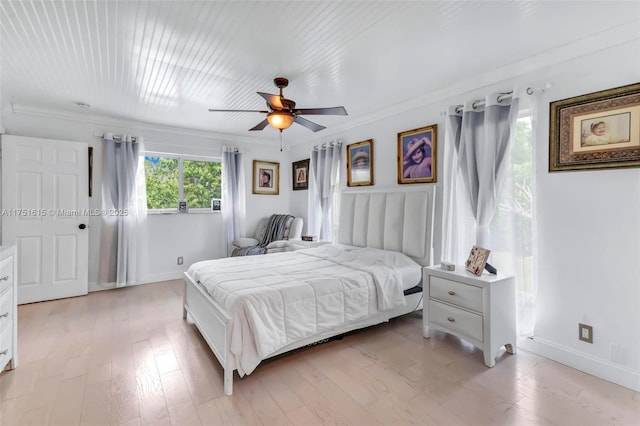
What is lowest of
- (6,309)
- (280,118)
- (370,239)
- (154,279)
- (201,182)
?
(154,279)

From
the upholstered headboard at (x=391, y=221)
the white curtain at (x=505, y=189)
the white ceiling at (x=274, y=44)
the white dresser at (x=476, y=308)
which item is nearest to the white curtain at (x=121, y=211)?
the white ceiling at (x=274, y=44)

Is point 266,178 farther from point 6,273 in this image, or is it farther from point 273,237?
point 6,273

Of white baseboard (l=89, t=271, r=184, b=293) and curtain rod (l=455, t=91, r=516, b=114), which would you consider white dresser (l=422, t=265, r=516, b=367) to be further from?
white baseboard (l=89, t=271, r=184, b=293)

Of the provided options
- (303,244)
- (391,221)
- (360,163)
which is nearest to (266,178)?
(303,244)

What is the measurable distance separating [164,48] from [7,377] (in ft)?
8.66

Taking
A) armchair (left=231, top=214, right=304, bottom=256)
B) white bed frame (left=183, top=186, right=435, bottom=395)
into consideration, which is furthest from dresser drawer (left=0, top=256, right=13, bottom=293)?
armchair (left=231, top=214, right=304, bottom=256)

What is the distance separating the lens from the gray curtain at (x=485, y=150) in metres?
2.64

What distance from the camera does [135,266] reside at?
173 inches

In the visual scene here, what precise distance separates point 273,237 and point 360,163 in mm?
2024

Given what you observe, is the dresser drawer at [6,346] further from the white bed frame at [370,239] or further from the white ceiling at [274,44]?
the white ceiling at [274,44]

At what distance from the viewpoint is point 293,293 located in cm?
231

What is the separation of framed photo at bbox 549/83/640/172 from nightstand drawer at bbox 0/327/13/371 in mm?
4197

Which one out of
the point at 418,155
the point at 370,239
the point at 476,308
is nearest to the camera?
the point at 476,308

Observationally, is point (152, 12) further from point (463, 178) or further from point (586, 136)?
point (586, 136)
